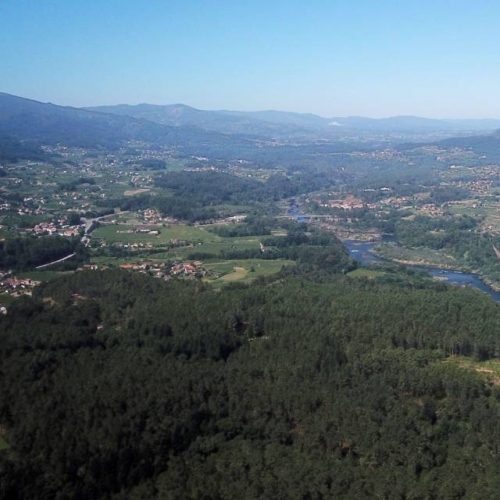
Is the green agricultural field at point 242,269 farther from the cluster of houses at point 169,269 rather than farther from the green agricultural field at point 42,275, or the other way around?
the green agricultural field at point 42,275

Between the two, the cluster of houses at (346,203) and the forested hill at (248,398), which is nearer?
the forested hill at (248,398)

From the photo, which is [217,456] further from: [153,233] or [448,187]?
[448,187]

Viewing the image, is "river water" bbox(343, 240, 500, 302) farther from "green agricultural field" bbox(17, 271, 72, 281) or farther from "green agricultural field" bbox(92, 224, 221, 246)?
"green agricultural field" bbox(17, 271, 72, 281)

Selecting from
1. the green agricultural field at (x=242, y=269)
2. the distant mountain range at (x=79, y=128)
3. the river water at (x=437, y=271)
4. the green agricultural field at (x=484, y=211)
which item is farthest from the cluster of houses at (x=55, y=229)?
the distant mountain range at (x=79, y=128)

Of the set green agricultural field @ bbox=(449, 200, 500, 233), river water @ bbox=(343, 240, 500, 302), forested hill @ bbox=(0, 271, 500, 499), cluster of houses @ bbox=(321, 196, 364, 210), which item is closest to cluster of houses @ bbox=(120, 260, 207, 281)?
forested hill @ bbox=(0, 271, 500, 499)

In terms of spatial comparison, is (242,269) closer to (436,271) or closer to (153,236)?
(153,236)

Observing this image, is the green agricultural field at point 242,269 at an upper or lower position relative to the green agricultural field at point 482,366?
lower
